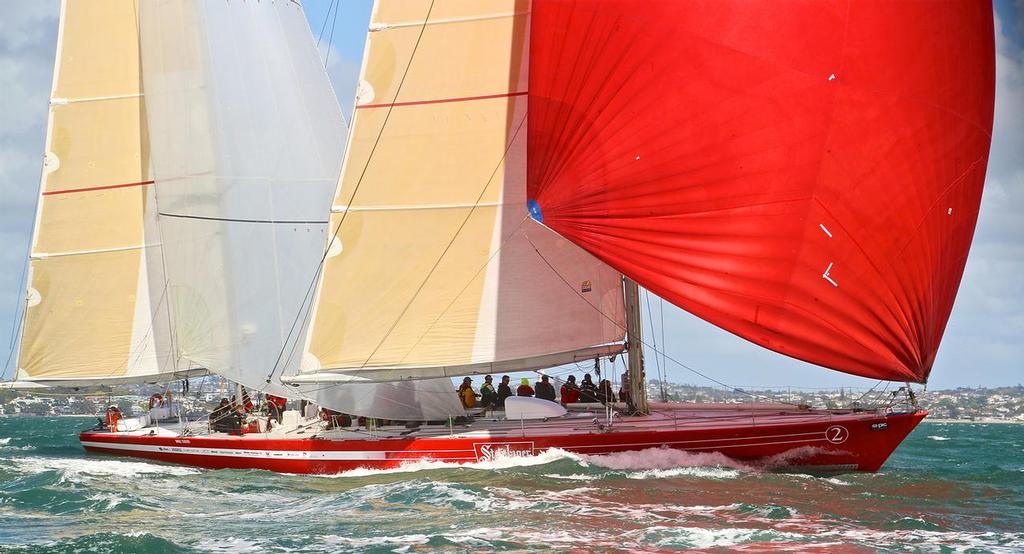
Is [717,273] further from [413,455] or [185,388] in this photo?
[185,388]

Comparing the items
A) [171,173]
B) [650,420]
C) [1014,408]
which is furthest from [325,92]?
[1014,408]

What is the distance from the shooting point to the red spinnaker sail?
20.5 m

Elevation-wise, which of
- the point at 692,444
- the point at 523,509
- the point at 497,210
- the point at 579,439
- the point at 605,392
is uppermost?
the point at 497,210

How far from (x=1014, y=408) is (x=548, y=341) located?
87268 millimetres

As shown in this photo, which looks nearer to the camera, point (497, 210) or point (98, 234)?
point (497, 210)

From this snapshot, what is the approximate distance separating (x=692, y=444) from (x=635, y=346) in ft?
9.06

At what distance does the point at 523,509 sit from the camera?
19.4m

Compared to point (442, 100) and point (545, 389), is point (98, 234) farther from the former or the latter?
point (545, 389)

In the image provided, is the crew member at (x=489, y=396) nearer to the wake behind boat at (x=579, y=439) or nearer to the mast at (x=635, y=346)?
the wake behind boat at (x=579, y=439)

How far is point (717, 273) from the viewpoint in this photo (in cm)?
2123

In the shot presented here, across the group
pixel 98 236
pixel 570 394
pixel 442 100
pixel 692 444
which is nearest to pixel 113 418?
pixel 98 236

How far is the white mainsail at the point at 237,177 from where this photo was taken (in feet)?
91.9

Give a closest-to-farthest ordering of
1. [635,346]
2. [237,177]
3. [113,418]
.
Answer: [635,346] → [237,177] → [113,418]

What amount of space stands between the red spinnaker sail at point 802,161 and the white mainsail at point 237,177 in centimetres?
900
